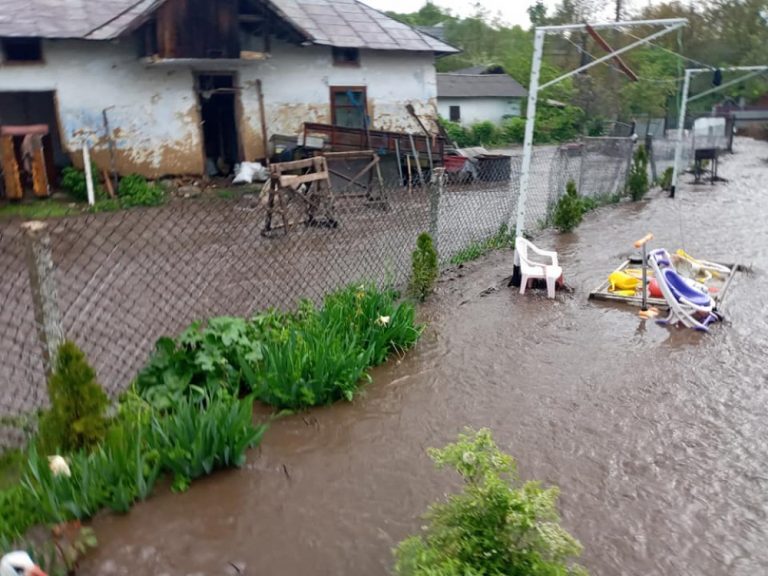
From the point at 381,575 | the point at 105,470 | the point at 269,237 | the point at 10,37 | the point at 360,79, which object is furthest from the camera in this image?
the point at 360,79

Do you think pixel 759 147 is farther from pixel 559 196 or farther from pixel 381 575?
pixel 381 575

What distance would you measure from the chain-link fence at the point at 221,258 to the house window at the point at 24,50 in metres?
3.91

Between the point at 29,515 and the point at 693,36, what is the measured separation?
47269 mm

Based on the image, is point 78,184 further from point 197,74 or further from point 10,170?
point 197,74

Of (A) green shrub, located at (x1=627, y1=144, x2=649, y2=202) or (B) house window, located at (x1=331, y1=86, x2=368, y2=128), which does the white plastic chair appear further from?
(B) house window, located at (x1=331, y1=86, x2=368, y2=128)

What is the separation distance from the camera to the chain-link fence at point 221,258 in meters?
5.36

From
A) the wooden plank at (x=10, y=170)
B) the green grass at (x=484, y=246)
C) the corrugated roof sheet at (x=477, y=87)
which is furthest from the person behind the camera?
the corrugated roof sheet at (x=477, y=87)

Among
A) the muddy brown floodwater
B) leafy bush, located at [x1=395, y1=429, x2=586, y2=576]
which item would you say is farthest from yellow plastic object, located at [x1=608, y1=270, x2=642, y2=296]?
leafy bush, located at [x1=395, y1=429, x2=586, y2=576]

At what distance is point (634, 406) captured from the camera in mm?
4836

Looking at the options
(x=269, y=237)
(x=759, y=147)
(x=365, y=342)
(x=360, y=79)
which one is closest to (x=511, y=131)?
(x=759, y=147)

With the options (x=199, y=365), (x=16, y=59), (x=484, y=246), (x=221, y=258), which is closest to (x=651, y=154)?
(x=484, y=246)

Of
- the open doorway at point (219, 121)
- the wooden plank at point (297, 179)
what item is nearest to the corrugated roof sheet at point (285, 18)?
the open doorway at point (219, 121)

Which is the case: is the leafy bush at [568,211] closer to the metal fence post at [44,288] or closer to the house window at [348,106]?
the metal fence post at [44,288]

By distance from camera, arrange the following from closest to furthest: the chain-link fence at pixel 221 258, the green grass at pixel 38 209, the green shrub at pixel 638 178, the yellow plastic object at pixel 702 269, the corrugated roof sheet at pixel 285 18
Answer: the chain-link fence at pixel 221 258, the yellow plastic object at pixel 702 269, the green grass at pixel 38 209, the corrugated roof sheet at pixel 285 18, the green shrub at pixel 638 178
